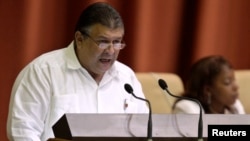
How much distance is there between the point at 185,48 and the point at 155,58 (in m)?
0.24

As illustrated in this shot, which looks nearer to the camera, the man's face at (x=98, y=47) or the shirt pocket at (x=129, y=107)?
the man's face at (x=98, y=47)

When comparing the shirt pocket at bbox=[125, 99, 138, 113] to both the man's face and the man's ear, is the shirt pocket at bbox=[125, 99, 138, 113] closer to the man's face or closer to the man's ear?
the man's face

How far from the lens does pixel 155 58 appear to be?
4535mm

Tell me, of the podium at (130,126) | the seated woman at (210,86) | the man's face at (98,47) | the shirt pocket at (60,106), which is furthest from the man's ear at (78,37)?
the seated woman at (210,86)

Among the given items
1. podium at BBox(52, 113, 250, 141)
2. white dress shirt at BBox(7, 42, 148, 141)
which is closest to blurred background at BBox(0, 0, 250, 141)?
white dress shirt at BBox(7, 42, 148, 141)

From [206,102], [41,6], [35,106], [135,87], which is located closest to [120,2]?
[41,6]

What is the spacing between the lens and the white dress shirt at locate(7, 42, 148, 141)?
9.66ft

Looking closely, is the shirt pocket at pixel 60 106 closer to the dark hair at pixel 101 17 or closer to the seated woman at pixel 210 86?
the dark hair at pixel 101 17

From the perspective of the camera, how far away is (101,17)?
2.98 meters

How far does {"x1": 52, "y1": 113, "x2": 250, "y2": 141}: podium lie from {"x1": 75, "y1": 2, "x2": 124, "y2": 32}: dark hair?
1.96 ft

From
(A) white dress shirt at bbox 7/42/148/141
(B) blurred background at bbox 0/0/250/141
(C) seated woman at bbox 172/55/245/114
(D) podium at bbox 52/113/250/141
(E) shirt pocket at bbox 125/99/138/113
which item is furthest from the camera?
(B) blurred background at bbox 0/0/250/141

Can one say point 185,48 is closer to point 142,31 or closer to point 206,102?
point 142,31

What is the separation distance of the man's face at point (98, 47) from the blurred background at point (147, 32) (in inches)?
42.3

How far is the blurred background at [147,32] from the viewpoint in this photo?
4074 mm
